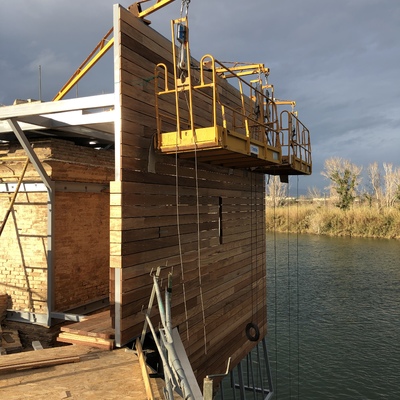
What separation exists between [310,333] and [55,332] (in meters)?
12.2

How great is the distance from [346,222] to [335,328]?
3039 cm

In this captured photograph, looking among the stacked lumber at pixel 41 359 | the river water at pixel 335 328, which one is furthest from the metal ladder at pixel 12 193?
the river water at pixel 335 328

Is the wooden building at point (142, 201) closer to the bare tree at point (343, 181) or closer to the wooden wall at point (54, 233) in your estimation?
the wooden wall at point (54, 233)

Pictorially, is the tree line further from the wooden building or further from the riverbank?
the wooden building

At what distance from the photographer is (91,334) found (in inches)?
251

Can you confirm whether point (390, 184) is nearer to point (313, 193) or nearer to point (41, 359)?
point (313, 193)

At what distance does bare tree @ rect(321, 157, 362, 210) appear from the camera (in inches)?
2031

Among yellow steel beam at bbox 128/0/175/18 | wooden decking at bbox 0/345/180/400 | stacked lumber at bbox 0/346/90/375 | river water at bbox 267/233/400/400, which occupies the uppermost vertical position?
yellow steel beam at bbox 128/0/175/18

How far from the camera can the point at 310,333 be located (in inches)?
677

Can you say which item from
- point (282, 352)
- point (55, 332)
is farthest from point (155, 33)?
point (282, 352)

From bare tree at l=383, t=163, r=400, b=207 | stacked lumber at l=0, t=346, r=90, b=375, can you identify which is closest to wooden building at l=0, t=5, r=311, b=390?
stacked lumber at l=0, t=346, r=90, b=375

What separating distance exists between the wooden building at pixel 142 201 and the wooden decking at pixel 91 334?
205 mm

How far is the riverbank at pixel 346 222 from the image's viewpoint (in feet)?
144

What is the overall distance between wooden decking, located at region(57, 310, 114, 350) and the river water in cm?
849
